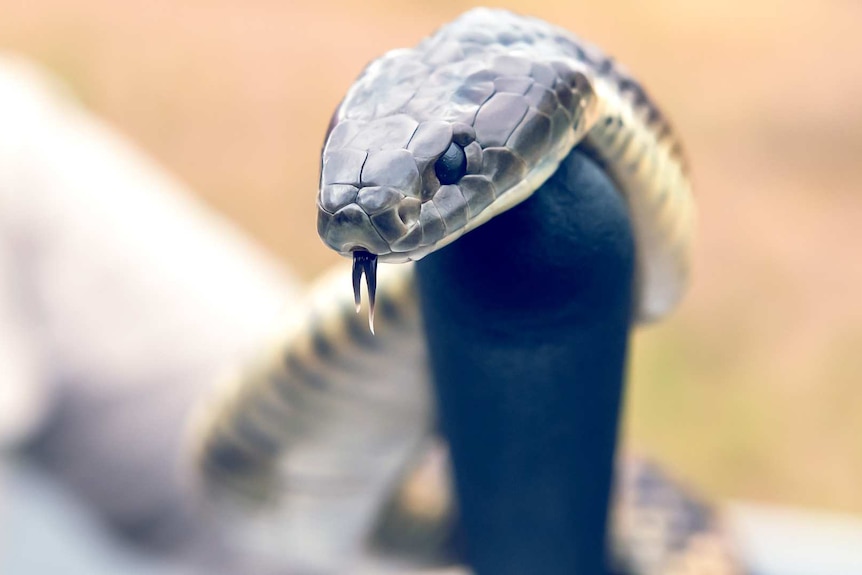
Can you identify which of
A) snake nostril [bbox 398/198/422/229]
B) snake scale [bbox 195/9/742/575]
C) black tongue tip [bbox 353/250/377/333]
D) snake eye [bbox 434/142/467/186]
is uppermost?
snake scale [bbox 195/9/742/575]

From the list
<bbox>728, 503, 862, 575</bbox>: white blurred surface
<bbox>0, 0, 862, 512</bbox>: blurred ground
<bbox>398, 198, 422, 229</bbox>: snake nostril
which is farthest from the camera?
<bbox>0, 0, 862, 512</bbox>: blurred ground

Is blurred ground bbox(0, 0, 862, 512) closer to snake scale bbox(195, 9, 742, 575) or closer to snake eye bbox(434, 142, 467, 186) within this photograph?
snake scale bbox(195, 9, 742, 575)

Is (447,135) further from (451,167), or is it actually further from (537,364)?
(537,364)

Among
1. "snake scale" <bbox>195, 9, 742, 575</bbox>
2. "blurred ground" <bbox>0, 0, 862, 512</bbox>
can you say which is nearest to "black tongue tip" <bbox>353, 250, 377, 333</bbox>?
"snake scale" <bbox>195, 9, 742, 575</bbox>

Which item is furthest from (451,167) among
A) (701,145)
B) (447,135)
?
(701,145)

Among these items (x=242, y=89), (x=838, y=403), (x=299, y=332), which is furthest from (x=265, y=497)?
(x=242, y=89)

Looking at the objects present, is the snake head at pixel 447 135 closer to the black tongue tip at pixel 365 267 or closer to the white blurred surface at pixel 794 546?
the black tongue tip at pixel 365 267

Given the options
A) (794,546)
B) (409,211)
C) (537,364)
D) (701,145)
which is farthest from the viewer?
(701,145)

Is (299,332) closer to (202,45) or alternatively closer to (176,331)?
(176,331)
